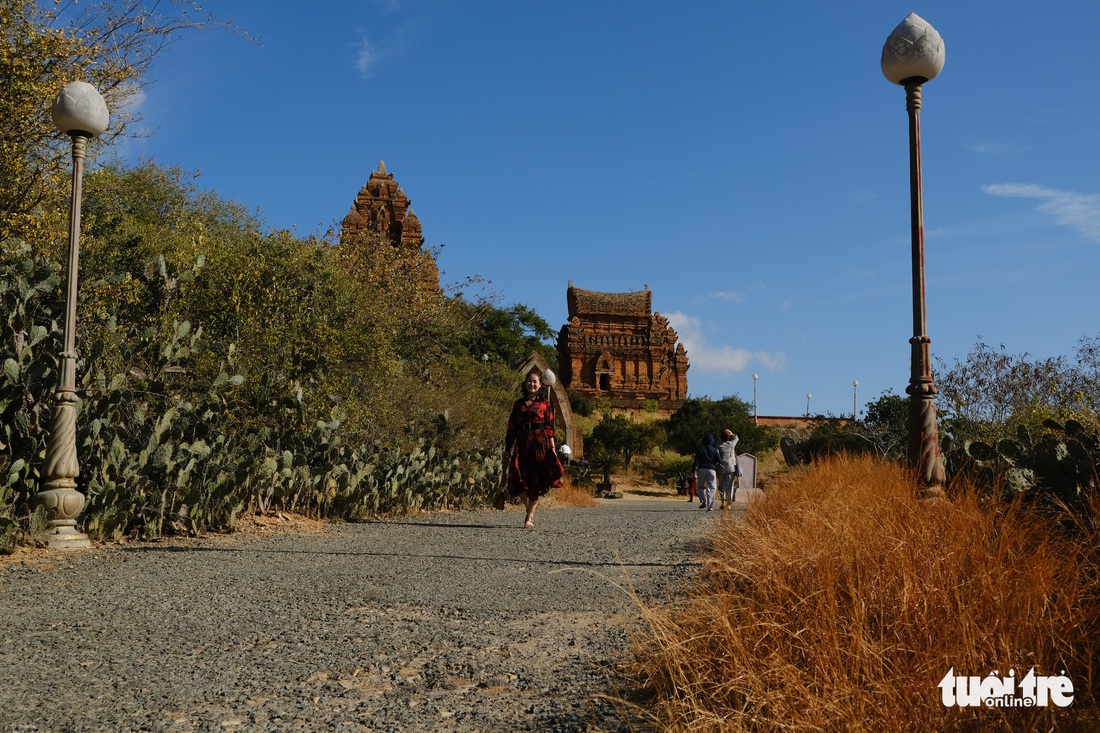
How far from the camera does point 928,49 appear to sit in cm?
672

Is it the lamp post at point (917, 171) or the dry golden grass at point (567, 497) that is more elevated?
the lamp post at point (917, 171)

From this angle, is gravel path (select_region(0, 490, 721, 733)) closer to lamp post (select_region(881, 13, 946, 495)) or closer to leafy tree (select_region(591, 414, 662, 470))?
lamp post (select_region(881, 13, 946, 495))

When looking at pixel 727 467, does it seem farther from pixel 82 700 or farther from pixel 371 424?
pixel 82 700

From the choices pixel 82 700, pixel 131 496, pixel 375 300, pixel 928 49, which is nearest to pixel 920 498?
pixel 928 49

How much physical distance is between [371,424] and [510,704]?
384 inches

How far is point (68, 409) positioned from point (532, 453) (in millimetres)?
5001

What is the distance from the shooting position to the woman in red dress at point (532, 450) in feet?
33.8

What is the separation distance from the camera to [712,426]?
46.7 m

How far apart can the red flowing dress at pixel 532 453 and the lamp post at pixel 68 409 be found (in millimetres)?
4704

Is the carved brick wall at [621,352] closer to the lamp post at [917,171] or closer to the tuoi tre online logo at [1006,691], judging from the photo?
the lamp post at [917,171]

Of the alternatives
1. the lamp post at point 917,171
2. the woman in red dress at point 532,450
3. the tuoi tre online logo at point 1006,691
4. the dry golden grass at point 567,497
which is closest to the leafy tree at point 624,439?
the dry golden grass at point 567,497

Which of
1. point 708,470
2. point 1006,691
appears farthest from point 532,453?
point 1006,691

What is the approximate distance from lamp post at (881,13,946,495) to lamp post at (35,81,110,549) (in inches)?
254

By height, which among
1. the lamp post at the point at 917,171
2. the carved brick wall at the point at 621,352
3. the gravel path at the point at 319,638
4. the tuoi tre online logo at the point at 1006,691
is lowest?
the gravel path at the point at 319,638
